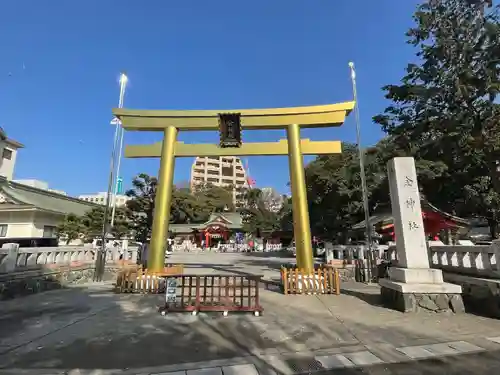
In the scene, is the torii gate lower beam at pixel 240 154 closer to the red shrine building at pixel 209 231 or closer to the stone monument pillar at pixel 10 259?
the stone monument pillar at pixel 10 259

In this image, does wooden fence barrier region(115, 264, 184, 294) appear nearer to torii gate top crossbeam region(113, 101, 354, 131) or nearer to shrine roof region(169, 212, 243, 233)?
torii gate top crossbeam region(113, 101, 354, 131)

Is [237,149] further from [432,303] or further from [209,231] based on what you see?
[209,231]

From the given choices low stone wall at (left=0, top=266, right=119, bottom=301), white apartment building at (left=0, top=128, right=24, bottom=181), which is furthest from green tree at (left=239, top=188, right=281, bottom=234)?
low stone wall at (left=0, top=266, right=119, bottom=301)

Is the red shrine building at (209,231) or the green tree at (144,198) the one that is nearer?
the green tree at (144,198)

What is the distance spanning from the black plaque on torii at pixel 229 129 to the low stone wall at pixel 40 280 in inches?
306

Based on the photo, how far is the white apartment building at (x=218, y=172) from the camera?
105 metres

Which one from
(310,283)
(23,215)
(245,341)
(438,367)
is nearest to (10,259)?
(245,341)

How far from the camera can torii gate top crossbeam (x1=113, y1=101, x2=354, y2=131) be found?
460 inches

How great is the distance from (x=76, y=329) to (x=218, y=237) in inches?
1618

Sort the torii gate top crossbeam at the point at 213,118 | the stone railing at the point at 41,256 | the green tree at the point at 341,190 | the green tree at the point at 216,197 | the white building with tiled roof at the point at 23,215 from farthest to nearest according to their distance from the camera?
1. the green tree at the point at 216,197
2. the green tree at the point at 341,190
3. the white building with tiled roof at the point at 23,215
4. the torii gate top crossbeam at the point at 213,118
5. the stone railing at the point at 41,256

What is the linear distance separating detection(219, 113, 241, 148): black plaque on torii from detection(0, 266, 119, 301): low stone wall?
776cm

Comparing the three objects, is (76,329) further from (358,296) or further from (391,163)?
(391,163)

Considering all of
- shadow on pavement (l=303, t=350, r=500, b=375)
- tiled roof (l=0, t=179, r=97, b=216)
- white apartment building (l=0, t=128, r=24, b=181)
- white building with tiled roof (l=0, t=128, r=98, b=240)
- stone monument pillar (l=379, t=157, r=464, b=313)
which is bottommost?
shadow on pavement (l=303, t=350, r=500, b=375)

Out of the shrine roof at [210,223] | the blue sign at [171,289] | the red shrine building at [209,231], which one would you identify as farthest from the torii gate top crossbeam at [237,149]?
the shrine roof at [210,223]
